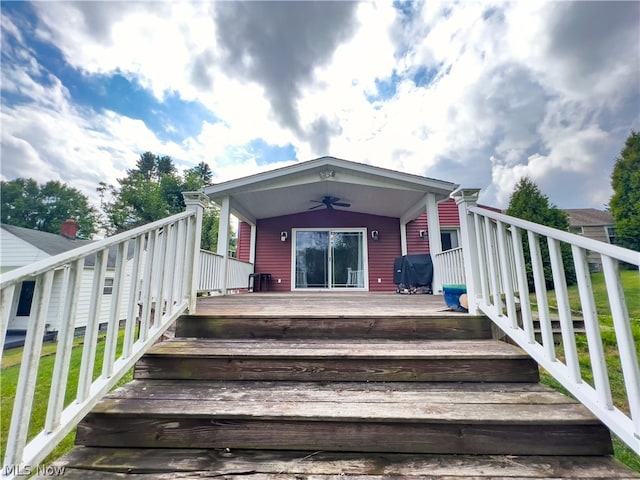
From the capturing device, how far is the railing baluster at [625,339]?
94 centimetres

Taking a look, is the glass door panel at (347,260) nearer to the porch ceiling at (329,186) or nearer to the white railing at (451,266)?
the porch ceiling at (329,186)

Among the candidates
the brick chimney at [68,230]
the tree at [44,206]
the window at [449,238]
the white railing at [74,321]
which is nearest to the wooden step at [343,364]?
the white railing at [74,321]

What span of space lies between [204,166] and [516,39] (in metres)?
23.1

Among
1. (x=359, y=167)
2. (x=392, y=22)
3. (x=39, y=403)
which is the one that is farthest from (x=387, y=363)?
(x=392, y=22)

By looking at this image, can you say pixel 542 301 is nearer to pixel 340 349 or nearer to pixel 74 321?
pixel 340 349

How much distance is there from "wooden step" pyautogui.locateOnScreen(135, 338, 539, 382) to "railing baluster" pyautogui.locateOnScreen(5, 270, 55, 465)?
2.24ft

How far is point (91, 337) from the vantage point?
122cm

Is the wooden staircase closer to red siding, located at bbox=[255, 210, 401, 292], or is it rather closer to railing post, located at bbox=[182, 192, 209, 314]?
railing post, located at bbox=[182, 192, 209, 314]

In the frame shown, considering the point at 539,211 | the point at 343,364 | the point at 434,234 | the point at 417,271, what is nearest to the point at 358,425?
the point at 343,364

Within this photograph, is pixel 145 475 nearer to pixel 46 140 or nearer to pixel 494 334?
pixel 494 334

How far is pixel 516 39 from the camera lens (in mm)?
6195

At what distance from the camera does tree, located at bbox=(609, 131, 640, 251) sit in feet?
30.9

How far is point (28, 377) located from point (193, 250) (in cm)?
135

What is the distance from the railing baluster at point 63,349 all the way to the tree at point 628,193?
14978 mm
